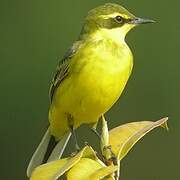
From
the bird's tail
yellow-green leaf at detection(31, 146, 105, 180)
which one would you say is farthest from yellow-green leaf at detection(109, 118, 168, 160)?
the bird's tail

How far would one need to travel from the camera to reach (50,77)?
4699 millimetres

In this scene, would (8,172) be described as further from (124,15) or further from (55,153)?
(124,15)

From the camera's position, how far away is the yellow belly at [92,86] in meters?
3.13

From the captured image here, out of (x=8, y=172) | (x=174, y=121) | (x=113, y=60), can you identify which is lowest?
(x=8, y=172)

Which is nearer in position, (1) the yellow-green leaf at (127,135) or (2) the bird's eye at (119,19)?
(1) the yellow-green leaf at (127,135)

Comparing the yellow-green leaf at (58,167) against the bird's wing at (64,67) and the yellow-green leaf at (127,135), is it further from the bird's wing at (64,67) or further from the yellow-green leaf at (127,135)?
the bird's wing at (64,67)

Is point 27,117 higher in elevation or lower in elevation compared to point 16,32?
lower

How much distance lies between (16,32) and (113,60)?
5.58 ft

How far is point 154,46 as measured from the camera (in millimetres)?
4461

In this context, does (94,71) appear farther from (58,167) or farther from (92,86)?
(58,167)

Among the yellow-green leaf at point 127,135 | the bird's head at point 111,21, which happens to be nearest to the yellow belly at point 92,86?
the bird's head at point 111,21

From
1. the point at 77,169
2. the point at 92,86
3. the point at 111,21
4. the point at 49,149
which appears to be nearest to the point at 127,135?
the point at 77,169

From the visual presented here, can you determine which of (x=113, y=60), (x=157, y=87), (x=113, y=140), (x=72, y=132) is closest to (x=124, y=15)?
(x=113, y=60)

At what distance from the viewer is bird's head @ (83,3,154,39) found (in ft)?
10.9
